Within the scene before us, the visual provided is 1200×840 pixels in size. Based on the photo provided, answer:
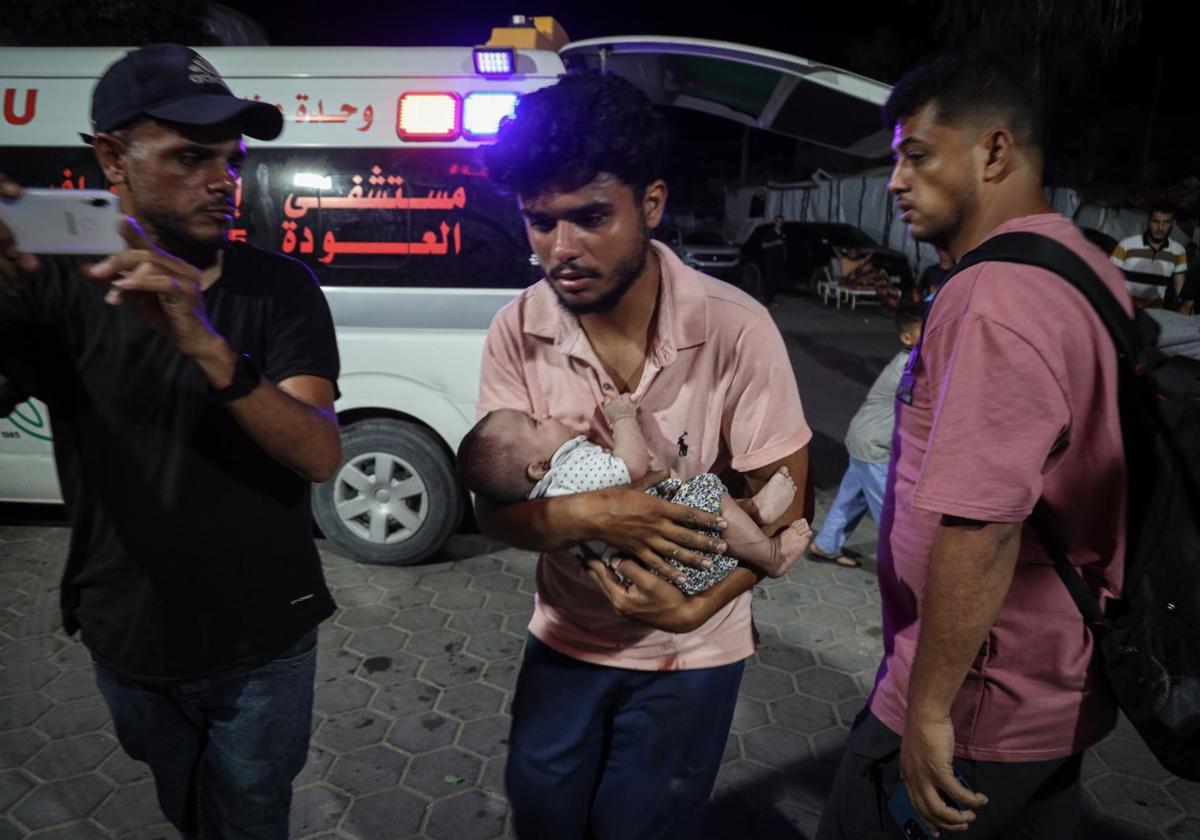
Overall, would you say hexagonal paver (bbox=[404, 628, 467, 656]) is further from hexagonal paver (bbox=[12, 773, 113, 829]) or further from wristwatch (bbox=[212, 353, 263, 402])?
wristwatch (bbox=[212, 353, 263, 402])

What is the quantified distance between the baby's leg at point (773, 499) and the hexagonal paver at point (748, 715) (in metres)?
1.90

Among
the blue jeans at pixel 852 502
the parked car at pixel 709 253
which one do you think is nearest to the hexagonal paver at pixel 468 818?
the blue jeans at pixel 852 502

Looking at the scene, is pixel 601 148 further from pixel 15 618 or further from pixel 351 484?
pixel 15 618

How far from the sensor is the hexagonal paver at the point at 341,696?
11.0ft

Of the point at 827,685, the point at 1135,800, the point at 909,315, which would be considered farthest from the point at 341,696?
the point at 909,315

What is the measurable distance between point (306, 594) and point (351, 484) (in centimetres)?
262

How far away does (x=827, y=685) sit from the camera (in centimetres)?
359

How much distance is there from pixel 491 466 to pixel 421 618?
2602 mm

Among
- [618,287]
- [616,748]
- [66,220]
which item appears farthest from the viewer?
[616,748]

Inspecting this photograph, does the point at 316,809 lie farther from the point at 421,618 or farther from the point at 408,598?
the point at 408,598

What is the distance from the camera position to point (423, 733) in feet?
10.5

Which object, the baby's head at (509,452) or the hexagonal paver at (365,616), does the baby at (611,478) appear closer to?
the baby's head at (509,452)

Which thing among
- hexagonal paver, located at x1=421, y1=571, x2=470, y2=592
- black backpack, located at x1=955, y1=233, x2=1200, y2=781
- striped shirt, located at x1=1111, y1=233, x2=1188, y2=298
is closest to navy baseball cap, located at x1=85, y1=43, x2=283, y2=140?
black backpack, located at x1=955, y1=233, x2=1200, y2=781

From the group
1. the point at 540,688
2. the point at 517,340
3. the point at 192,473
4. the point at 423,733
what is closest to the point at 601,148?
the point at 517,340
